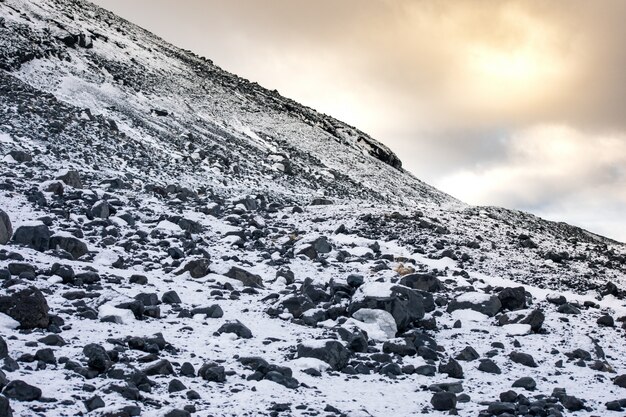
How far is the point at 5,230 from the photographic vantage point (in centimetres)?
1139

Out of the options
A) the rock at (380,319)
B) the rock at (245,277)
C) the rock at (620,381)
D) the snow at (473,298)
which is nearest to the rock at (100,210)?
the rock at (245,277)

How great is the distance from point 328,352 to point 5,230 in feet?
24.5

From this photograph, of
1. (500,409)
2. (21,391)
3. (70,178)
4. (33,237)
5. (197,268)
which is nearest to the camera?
(21,391)

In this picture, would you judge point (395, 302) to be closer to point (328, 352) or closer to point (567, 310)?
point (328, 352)

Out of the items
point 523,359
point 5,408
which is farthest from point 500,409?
point 5,408

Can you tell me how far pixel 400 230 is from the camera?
1856 centimetres

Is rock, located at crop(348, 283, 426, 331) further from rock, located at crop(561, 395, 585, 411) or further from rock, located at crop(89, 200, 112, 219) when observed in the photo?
rock, located at crop(89, 200, 112, 219)

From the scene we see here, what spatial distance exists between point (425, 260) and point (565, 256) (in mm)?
5438

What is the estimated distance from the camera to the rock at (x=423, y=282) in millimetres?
12953

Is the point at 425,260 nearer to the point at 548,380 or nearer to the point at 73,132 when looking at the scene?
the point at 548,380

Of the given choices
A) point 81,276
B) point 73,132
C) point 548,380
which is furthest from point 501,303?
point 73,132

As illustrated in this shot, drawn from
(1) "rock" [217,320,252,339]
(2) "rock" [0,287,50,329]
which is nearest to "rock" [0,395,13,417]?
(2) "rock" [0,287,50,329]

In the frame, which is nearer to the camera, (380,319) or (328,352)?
(328,352)

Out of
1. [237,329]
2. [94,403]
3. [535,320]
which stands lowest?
[94,403]
